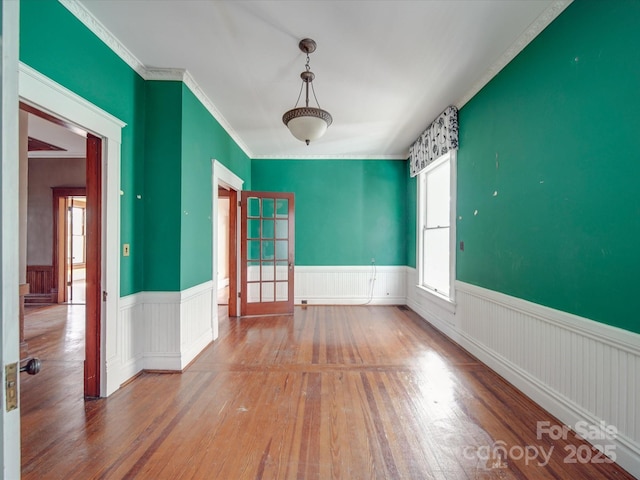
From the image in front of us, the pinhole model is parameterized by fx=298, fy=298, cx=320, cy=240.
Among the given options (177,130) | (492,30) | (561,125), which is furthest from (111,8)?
(561,125)

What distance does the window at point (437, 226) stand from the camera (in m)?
3.80

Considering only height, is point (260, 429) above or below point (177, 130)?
below

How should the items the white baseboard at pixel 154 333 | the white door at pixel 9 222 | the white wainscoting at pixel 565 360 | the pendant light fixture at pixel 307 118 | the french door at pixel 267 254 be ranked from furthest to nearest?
the french door at pixel 267 254 < the white baseboard at pixel 154 333 < the pendant light fixture at pixel 307 118 < the white wainscoting at pixel 565 360 < the white door at pixel 9 222

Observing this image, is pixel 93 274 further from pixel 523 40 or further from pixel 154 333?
pixel 523 40

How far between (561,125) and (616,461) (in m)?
2.11

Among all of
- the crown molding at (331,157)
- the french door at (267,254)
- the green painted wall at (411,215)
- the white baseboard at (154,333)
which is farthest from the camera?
the crown molding at (331,157)

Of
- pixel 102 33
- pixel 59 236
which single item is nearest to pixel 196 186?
pixel 102 33

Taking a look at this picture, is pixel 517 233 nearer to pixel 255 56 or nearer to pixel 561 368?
pixel 561 368

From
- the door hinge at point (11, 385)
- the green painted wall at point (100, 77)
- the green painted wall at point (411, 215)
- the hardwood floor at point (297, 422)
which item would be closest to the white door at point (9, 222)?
the door hinge at point (11, 385)

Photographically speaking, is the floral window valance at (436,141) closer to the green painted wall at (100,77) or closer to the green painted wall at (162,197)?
the green painted wall at (162,197)

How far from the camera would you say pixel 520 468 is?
169cm

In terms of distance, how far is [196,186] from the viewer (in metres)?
3.24

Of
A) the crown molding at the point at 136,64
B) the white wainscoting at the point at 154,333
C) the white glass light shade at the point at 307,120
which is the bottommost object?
the white wainscoting at the point at 154,333

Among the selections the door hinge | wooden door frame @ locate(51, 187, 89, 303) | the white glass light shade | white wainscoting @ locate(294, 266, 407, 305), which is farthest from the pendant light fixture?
wooden door frame @ locate(51, 187, 89, 303)
